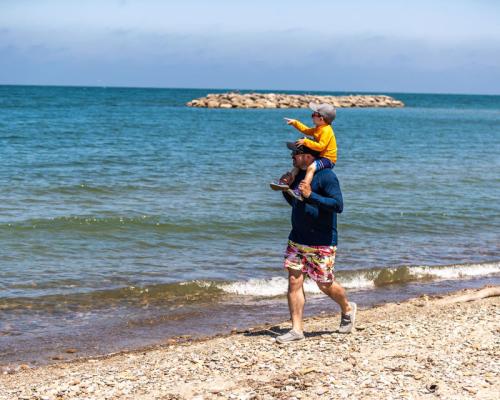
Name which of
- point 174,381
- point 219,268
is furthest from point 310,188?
point 219,268

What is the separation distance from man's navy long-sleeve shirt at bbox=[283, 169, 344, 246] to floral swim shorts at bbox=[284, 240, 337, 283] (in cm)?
5

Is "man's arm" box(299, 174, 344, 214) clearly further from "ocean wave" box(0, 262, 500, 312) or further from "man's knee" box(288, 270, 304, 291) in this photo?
"ocean wave" box(0, 262, 500, 312)

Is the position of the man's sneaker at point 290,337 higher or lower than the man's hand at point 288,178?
lower

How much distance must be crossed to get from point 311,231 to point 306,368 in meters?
1.30

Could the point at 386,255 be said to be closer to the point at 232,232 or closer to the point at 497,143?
the point at 232,232

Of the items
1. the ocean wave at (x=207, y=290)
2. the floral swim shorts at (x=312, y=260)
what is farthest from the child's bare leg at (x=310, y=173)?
the ocean wave at (x=207, y=290)

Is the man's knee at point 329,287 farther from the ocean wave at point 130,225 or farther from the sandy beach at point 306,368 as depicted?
the ocean wave at point 130,225

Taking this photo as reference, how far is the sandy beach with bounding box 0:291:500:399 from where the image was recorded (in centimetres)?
582

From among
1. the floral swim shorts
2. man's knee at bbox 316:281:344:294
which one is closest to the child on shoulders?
the floral swim shorts

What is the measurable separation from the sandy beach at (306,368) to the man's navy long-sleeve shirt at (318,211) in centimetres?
106

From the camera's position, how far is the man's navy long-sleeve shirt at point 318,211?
21.9 feet

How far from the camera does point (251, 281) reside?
1077 centimetres

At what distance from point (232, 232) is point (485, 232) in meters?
5.45

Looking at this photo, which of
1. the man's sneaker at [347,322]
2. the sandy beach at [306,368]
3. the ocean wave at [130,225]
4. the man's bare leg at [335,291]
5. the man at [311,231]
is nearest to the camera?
the sandy beach at [306,368]
